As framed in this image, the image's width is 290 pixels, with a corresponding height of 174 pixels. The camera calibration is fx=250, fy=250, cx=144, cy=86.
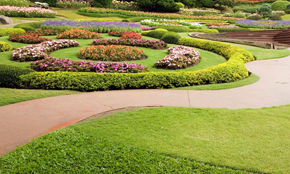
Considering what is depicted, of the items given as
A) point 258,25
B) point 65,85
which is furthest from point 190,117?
point 258,25

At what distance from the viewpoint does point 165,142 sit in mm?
3158

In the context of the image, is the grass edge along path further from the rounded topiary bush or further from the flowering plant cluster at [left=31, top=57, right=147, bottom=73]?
the rounded topiary bush

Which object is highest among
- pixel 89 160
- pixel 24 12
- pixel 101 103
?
pixel 24 12

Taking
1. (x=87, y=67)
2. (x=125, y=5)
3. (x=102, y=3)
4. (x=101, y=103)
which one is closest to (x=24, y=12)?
(x=102, y=3)

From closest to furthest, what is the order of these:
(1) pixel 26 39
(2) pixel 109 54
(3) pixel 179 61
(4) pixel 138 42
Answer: (3) pixel 179 61 < (2) pixel 109 54 < (1) pixel 26 39 < (4) pixel 138 42

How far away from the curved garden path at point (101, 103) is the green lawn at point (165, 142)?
38 cm

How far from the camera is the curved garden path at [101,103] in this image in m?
3.50

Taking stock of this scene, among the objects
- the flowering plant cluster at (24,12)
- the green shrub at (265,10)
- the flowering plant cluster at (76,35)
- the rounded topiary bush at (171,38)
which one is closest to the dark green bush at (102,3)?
the flowering plant cluster at (24,12)

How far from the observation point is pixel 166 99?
4.81 meters

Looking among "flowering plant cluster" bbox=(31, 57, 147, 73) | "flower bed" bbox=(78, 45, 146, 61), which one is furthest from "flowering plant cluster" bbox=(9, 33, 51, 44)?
"flowering plant cluster" bbox=(31, 57, 147, 73)

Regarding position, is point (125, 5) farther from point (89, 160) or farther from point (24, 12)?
point (89, 160)

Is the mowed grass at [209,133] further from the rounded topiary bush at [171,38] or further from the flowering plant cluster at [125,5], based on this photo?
the flowering plant cluster at [125,5]

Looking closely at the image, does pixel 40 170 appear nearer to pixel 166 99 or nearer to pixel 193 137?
pixel 193 137

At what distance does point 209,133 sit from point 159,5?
27.1m
